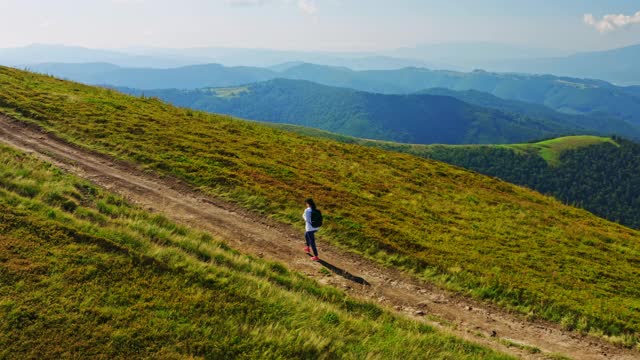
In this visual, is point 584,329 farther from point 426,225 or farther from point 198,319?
point 198,319

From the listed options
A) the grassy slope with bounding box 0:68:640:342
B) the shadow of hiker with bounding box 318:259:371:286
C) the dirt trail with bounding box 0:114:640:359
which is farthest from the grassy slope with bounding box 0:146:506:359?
the grassy slope with bounding box 0:68:640:342

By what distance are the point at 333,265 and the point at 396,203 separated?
12140 mm

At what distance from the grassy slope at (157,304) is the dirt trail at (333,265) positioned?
2.07 m

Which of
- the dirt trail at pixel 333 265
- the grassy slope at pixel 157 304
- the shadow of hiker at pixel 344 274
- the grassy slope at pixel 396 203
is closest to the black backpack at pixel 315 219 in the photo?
the dirt trail at pixel 333 265

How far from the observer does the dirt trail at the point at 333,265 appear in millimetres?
15867

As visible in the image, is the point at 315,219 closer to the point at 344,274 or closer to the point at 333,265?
the point at 333,265

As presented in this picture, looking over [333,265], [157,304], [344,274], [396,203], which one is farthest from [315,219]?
[396,203]

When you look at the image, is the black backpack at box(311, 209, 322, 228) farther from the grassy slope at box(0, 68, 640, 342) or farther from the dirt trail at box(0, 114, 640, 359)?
the grassy slope at box(0, 68, 640, 342)

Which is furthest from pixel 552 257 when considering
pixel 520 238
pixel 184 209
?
pixel 184 209

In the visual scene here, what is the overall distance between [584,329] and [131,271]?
59.6 feet

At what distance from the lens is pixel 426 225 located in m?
26.4

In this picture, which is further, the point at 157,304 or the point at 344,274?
the point at 344,274

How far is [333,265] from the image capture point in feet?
63.0

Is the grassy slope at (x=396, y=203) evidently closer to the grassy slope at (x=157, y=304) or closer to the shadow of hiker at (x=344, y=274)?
the shadow of hiker at (x=344, y=274)
